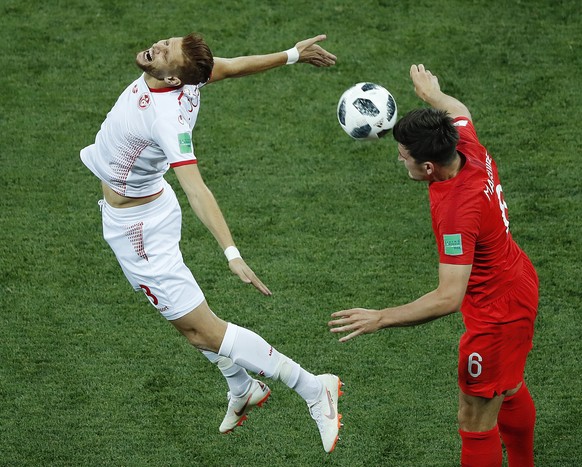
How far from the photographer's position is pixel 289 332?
7020 millimetres

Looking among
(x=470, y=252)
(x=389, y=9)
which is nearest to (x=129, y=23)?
(x=389, y=9)

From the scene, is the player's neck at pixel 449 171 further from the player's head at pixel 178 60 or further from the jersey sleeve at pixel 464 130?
the player's head at pixel 178 60

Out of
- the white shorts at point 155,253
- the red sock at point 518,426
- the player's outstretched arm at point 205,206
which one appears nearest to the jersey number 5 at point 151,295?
the white shorts at point 155,253

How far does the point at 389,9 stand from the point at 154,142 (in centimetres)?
568

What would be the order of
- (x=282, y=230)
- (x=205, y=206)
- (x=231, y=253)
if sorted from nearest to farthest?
1. (x=231, y=253)
2. (x=205, y=206)
3. (x=282, y=230)

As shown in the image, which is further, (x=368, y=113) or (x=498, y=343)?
(x=368, y=113)

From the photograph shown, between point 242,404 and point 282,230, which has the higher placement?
point 242,404

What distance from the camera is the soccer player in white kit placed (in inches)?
213

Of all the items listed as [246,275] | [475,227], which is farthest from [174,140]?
[475,227]

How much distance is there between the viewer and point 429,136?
15.9 ft

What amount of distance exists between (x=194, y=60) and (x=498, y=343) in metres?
2.13

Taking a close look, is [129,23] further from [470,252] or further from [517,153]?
[470,252]

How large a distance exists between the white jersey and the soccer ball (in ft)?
3.27

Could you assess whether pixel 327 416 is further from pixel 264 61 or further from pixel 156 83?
pixel 264 61
